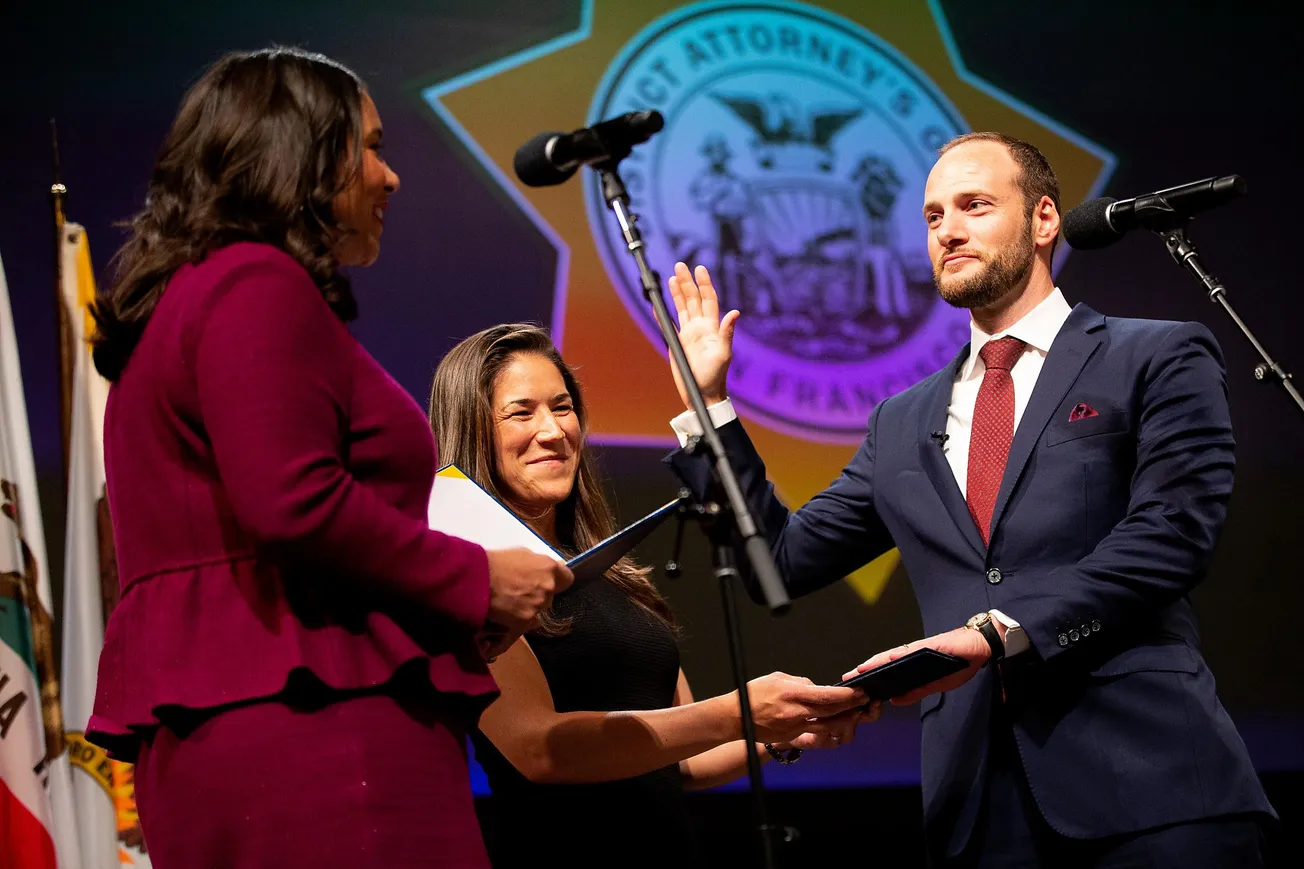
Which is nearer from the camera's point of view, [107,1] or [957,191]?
[957,191]

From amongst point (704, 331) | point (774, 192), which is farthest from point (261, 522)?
point (774, 192)

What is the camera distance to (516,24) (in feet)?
12.2

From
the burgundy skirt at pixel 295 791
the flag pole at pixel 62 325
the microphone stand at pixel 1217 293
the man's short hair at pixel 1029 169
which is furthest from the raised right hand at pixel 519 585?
the flag pole at pixel 62 325

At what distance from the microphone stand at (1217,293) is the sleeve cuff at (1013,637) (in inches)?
21.9

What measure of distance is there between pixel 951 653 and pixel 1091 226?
34.9 inches

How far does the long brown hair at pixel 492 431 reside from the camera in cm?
250

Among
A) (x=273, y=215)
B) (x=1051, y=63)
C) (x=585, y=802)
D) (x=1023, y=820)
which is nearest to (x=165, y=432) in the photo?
(x=273, y=215)

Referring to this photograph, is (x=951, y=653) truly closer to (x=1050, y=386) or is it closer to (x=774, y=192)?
(x=1050, y=386)

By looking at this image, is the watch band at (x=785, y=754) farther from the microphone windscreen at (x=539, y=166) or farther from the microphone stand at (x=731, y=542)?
the microphone windscreen at (x=539, y=166)

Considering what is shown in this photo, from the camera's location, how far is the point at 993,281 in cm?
244

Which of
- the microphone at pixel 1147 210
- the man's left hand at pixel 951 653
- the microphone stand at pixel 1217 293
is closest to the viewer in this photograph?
the man's left hand at pixel 951 653

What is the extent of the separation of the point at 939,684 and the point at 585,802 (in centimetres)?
65

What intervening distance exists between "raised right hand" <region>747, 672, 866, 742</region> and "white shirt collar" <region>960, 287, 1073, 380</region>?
2.47 ft

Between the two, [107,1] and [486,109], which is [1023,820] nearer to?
[486,109]
